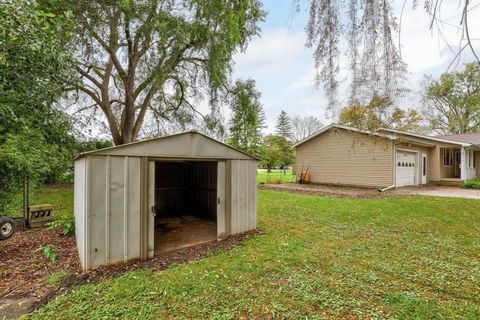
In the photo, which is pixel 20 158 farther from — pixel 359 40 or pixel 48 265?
pixel 359 40

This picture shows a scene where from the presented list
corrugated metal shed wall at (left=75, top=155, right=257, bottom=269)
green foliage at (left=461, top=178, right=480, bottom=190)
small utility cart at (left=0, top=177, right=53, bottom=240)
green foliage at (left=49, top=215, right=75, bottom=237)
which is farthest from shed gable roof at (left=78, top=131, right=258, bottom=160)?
green foliage at (left=461, top=178, right=480, bottom=190)

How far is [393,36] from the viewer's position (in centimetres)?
209

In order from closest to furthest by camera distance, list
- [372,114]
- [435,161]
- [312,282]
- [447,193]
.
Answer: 1. [312,282]
2. [372,114]
3. [447,193]
4. [435,161]

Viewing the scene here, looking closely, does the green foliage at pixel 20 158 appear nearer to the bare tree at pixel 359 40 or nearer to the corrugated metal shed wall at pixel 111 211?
the corrugated metal shed wall at pixel 111 211

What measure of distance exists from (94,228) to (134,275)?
3.08 ft

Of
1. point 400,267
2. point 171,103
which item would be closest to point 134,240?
point 400,267

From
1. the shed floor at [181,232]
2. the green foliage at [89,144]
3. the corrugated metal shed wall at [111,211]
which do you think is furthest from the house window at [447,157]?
the green foliage at [89,144]

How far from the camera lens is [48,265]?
4.08 meters

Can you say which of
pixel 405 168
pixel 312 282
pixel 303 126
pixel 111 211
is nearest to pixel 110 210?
pixel 111 211

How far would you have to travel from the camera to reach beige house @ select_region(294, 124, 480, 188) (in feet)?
43.2

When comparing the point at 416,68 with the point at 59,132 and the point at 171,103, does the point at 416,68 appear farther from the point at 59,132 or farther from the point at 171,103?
the point at 171,103

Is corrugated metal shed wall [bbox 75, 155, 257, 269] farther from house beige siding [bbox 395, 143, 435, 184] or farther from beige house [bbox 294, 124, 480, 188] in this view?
house beige siding [bbox 395, 143, 435, 184]

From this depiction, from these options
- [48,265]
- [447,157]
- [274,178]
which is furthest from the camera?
[274,178]

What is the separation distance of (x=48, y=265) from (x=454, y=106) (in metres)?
34.8
